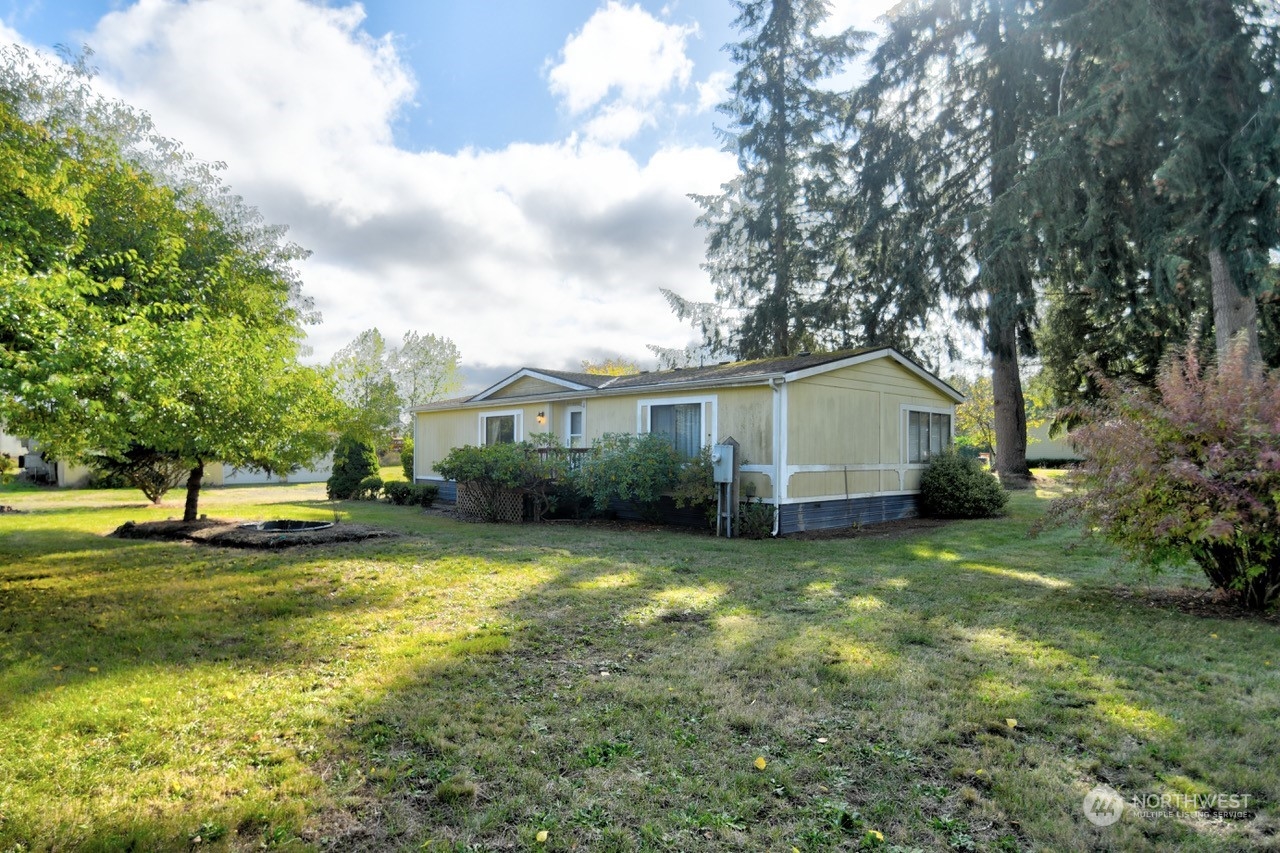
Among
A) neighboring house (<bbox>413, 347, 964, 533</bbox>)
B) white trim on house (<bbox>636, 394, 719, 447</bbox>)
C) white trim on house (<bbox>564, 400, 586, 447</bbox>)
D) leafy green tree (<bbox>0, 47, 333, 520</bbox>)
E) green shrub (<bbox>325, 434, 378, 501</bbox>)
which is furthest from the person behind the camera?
green shrub (<bbox>325, 434, 378, 501</bbox>)

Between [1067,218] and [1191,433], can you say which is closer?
[1191,433]

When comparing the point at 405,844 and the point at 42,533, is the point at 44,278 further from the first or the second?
the point at 42,533

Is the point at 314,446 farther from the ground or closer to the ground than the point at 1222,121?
closer to the ground

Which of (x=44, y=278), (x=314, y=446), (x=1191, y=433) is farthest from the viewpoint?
(x=314, y=446)

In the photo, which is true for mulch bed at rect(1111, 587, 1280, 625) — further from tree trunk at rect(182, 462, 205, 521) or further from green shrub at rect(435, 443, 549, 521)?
tree trunk at rect(182, 462, 205, 521)

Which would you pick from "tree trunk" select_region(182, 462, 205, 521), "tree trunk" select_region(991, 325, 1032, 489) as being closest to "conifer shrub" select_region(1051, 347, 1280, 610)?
"tree trunk" select_region(182, 462, 205, 521)

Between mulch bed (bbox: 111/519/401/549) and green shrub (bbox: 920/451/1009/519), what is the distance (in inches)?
429

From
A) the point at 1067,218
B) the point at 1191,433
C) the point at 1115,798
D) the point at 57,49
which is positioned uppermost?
the point at 57,49

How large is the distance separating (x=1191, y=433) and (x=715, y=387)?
7.44 m

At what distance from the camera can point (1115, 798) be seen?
2.77 meters

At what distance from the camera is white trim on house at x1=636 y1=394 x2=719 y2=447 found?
12406mm

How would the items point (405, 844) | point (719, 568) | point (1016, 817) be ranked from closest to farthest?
point (405, 844) < point (1016, 817) < point (719, 568)

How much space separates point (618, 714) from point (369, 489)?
17.9m

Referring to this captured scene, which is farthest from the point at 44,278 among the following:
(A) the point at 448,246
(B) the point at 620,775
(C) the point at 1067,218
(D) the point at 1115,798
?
(C) the point at 1067,218
